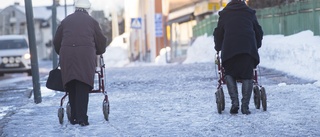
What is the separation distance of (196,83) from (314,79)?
8.45 ft

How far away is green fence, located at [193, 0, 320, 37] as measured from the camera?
57.7 feet

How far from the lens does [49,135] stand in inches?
293

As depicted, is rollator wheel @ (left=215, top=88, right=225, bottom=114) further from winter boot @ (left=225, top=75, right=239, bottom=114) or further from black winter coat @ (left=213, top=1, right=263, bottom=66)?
black winter coat @ (left=213, top=1, right=263, bottom=66)

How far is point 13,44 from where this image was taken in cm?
2844

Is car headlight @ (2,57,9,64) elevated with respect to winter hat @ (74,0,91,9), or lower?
lower

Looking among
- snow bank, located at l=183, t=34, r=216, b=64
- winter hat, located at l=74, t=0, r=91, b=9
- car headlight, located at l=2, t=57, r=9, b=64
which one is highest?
winter hat, located at l=74, t=0, r=91, b=9

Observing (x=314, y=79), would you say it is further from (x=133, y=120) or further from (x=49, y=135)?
(x=49, y=135)

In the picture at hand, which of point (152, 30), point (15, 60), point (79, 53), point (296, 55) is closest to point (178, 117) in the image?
point (79, 53)

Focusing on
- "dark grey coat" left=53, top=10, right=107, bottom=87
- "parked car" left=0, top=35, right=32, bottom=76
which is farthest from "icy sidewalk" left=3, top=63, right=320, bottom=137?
"parked car" left=0, top=35, right=32, bottom=76

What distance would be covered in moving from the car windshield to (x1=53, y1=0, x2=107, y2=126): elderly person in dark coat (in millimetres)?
20657

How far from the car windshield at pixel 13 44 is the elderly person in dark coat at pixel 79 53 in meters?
20.7

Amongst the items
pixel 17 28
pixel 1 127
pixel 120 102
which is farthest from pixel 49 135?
pixel 17 28

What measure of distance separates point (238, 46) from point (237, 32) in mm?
186

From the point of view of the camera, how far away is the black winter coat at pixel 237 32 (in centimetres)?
831
